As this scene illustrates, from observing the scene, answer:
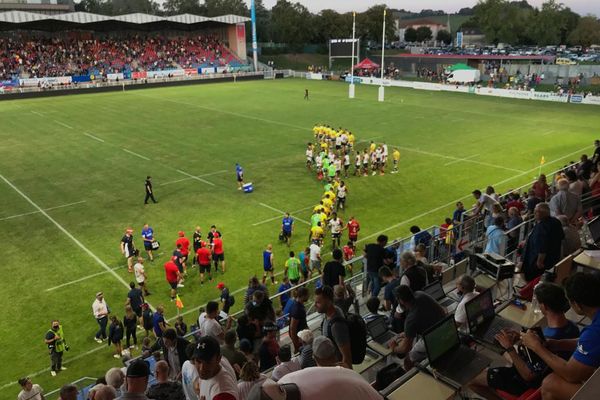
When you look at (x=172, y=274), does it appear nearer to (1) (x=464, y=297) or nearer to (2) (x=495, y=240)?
(2) (x=495, y=240)

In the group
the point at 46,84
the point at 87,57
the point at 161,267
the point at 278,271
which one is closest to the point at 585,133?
the point at 278,271

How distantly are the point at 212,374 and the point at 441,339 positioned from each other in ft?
7.56

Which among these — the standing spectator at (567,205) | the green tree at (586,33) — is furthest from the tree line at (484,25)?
the standing spectator at (567,205)

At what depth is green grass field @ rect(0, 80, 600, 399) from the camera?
13.3 meters

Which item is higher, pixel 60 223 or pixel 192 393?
pixel 192 393

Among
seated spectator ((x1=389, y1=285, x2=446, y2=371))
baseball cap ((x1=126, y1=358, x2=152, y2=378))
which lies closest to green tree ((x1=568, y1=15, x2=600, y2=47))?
seated spectator ((x1=389, y1=285, x2=446, y2=371))

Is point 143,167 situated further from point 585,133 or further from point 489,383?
point 585,133

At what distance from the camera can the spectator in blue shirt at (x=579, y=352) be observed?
3877mm

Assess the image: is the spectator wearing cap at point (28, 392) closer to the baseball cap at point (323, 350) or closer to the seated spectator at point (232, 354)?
the seated spectator at point (232, 354)

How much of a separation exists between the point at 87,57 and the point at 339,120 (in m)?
45.6

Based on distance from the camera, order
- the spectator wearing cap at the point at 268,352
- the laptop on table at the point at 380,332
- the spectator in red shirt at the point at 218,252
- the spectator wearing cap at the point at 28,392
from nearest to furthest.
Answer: the laptop on table at the point at 380,332 → the spectator wearing cap at the point at 268,352 → the spectator wearing cap at the point at 28,392 → the spectator in red shirt at the point at 218,252

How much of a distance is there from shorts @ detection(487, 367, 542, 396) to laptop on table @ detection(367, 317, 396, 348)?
201 centimetres

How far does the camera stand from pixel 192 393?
5.15 metres

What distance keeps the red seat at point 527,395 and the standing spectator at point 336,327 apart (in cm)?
156
